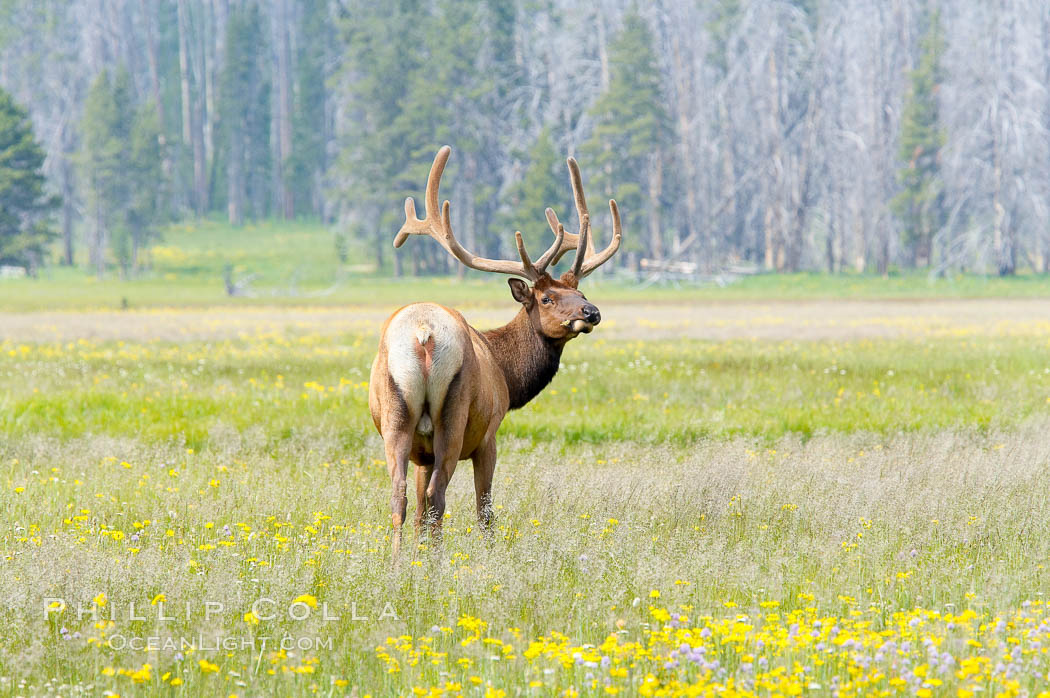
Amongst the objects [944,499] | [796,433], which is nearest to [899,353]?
[796,433]

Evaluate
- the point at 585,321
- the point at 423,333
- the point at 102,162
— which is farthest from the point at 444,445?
the point at 102,162

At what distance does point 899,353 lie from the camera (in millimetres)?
19453

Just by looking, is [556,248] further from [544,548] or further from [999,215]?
[999,215]

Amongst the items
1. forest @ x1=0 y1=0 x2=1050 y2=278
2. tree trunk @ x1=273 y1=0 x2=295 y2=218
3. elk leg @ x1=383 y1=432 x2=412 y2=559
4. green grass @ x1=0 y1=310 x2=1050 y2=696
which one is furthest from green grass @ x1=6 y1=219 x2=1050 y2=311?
elk leg @ x1=383 y1=432 x2=412 y2=559

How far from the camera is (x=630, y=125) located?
56219 millimetres

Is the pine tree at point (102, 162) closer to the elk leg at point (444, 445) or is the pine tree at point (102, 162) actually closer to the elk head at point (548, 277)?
the elk head at point (548, 277)

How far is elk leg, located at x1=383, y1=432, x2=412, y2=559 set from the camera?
232 inches

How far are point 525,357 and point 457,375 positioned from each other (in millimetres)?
1152

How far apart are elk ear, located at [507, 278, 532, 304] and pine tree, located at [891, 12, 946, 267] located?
2001 inches

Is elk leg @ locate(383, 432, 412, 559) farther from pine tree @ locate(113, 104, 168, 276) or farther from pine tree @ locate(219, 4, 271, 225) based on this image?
pine tree @ locate(219, 4, 271, 225)

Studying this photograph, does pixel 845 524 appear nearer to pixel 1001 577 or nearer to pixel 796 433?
→ pixel 1001 577

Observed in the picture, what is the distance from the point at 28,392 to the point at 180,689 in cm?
1027

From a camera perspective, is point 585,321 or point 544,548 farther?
point 585,321

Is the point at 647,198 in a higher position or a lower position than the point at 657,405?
higher
